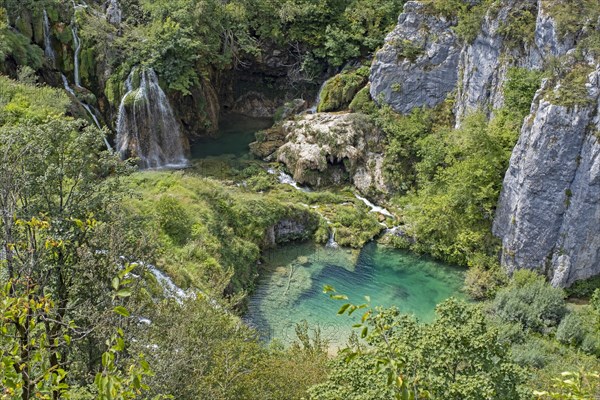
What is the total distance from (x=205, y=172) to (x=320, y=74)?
11191mm

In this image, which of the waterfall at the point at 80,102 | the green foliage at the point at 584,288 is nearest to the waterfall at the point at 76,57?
the waterfall at the point at 80,102

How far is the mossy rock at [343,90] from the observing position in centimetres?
3219

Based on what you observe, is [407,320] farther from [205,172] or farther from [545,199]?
[205,172]

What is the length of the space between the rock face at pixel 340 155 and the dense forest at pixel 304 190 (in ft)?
0.40

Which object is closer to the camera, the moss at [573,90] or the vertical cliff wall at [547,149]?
the moss at [573,90]

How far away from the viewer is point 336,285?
2188 cm

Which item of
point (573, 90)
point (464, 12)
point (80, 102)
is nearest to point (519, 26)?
point (464, 12)

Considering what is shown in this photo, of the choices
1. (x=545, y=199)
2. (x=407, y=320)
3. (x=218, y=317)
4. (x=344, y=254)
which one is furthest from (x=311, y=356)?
(x=545, y=199)

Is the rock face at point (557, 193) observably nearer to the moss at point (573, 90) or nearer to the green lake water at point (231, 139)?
the moss at point (573, 90)

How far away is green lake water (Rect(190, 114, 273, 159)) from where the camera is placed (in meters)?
32.7

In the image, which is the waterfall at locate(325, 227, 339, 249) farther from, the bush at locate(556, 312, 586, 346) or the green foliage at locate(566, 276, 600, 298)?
the bush at locate(556, 312, 586, 346)

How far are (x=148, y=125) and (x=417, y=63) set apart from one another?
14.9 m

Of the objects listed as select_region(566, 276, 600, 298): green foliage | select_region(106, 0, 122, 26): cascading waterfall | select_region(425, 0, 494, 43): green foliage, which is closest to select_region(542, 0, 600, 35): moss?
select_region(425, 0, 494, 43): green foliage

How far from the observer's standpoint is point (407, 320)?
34.5ft
